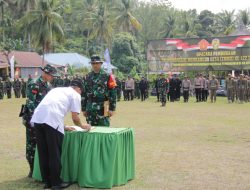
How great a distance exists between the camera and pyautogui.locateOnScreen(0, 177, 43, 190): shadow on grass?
7.03 metres

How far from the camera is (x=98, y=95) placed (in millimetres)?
7910

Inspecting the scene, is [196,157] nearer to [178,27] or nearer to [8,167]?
[8,167]

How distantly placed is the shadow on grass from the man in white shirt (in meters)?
0.43

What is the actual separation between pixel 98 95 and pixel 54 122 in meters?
1.51

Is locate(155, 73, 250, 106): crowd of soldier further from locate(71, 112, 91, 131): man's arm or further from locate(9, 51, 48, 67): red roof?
locate(9, 51, 48, 67): red roof

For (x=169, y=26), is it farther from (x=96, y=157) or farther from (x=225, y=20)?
(x=96, y=157)

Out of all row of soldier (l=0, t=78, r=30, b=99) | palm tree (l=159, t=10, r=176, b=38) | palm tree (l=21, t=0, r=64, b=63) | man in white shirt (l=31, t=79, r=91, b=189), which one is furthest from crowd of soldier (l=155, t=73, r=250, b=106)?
palm tree (l=159, t=10, r=176, b=38)

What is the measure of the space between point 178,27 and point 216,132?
68.0m

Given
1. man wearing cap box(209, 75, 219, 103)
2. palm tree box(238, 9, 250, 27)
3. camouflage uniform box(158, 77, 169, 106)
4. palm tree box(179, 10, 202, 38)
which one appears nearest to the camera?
camouflage uniform box(158, 77, 169, 106)

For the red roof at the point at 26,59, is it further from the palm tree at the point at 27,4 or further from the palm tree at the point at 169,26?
the palm tree at the point at 169,26

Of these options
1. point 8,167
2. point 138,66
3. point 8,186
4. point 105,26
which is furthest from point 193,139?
point 105,26

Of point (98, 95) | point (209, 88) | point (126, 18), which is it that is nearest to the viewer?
point (98, 95)

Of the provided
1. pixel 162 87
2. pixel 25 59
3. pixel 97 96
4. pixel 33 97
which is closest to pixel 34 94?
pixel 33 97

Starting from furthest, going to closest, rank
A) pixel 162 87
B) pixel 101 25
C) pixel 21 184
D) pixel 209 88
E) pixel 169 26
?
pixel 169 26 → pixel 101 25 → pixel 209 88 → pixel 162 87 → pixel 21 184
